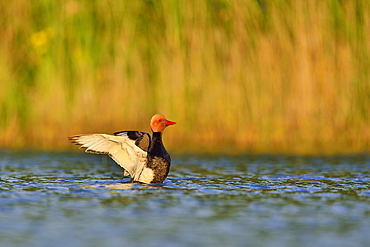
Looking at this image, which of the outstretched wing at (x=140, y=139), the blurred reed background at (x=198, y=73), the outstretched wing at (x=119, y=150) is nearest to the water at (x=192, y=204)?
the outstretched wing at (x=119, y=150)

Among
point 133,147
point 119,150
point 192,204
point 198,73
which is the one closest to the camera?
point 192,204

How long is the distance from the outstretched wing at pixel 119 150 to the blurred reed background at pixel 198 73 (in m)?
3.57

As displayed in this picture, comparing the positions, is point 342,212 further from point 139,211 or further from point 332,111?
point 332,111

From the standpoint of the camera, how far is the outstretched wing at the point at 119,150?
980cm

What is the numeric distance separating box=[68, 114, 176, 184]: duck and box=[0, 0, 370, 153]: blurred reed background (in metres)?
3.59

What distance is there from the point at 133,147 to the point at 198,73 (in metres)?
4.30

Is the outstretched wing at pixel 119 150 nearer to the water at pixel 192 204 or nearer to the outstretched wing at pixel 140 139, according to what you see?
the outstretched wing at pixel 140 139

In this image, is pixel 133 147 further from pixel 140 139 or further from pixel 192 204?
pixel 192 204

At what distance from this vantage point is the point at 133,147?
32.1 ft

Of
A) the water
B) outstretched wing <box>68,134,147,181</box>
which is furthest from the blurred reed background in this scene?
outstretched wing <box>68,134,147,181</box>

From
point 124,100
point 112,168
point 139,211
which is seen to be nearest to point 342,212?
point 139,211

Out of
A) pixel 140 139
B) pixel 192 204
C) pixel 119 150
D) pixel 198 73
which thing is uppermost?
pixel 198 73

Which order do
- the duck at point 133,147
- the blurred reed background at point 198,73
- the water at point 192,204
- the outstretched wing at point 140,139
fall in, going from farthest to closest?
the blurred reed background at point 198,73
the outstretched wing at point 140,139
the duck at point 133,147
the water at point 192,204

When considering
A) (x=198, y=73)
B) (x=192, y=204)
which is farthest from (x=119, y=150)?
(x=198, y=73)
